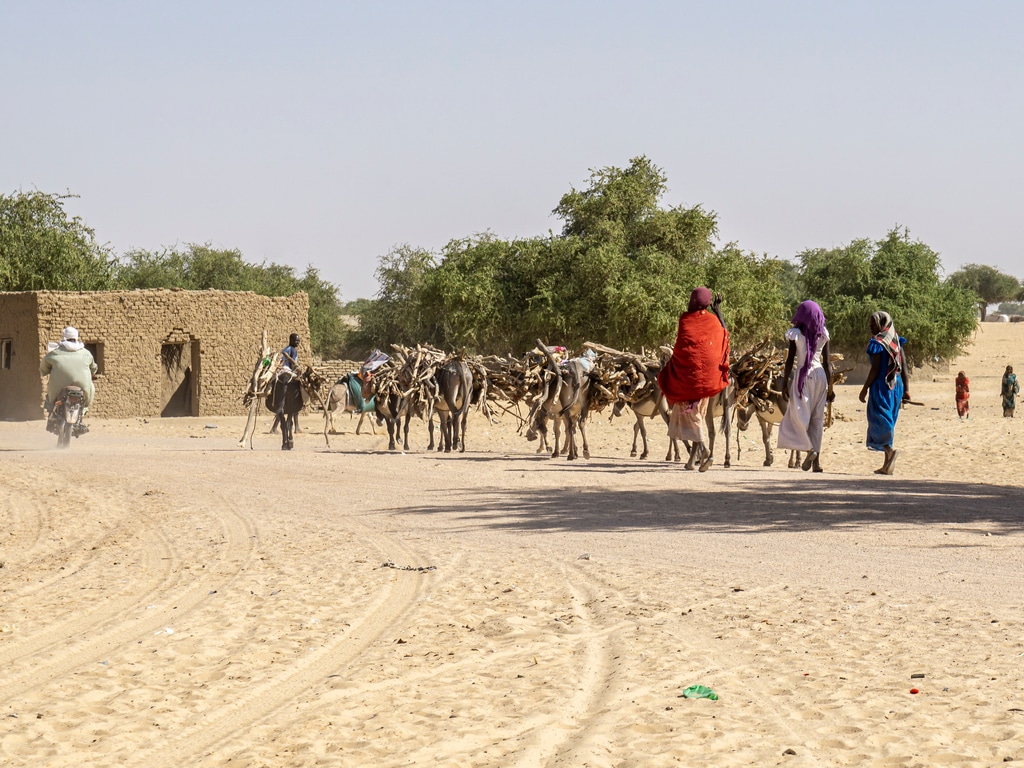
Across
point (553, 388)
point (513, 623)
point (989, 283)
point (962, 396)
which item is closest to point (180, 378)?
point (553, 388)

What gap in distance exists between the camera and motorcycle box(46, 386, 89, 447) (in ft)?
63.9

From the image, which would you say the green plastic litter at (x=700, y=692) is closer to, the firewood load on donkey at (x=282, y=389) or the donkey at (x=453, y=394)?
the donkey at (x=453, y=394)

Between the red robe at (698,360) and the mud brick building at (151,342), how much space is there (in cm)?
1776

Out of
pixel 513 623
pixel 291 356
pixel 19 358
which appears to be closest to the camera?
pixel 513 623

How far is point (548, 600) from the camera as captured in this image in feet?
25.1

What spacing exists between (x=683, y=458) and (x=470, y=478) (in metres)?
Answer: 6.57

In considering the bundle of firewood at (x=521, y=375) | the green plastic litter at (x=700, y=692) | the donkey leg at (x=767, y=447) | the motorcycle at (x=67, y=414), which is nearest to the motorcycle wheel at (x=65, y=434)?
the motorcycle at (x=67, y=414)

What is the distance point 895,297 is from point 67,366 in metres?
42.8

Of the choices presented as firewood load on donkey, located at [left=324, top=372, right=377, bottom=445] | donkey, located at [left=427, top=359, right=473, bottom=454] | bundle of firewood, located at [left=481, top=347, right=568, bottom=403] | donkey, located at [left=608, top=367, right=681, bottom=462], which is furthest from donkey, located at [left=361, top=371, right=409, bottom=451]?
donkey, located at [left=608, top=367, right=681, bottom=462]

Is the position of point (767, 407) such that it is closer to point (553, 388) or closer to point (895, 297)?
point (553, 388)

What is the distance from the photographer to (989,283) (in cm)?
9825

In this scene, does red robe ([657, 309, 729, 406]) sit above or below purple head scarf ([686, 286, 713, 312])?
below

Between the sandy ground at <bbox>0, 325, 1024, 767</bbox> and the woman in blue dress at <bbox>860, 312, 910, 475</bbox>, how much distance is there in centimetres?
82

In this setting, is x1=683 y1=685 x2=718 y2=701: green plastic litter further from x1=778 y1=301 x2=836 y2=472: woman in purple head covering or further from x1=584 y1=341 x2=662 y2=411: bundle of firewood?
x1=584 y1=341 x2=662 y2=411: bundle of firewood
